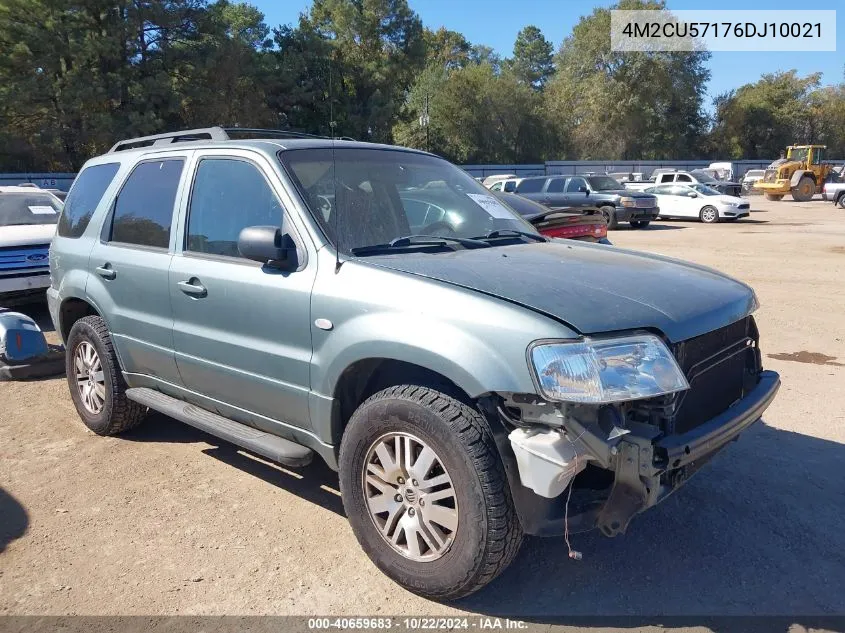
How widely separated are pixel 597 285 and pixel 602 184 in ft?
70.7

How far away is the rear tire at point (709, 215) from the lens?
24.5m

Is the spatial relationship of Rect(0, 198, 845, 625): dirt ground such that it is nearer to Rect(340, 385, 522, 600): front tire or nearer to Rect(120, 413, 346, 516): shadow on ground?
Rect(120, 413, 346, 516): shadow on ground

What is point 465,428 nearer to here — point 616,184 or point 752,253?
point 752,253

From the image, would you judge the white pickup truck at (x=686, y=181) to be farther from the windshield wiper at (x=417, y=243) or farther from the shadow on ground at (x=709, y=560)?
the windshield wiper at (x=417, y=243)

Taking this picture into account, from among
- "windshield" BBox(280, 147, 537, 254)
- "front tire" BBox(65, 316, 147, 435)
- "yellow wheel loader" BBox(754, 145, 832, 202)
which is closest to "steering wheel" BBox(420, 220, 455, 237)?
"windshield" BBox(280, 147, 537, 254)

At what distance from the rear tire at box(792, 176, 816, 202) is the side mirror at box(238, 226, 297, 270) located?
1535 inches

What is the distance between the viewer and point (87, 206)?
16.4ft

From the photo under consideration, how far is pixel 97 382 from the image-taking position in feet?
16.1

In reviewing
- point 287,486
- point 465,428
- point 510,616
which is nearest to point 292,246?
point 465,428

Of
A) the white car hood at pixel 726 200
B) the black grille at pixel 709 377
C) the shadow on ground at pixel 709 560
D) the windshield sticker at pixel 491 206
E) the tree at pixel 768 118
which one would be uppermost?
the tree at pixel 768 118

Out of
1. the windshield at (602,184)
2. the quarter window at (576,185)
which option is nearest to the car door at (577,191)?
the quarter window at (576,185)

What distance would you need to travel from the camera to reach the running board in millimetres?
3430

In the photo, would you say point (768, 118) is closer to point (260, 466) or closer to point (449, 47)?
point (449, 47)

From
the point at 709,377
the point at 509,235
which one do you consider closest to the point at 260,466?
the point at 509,235
